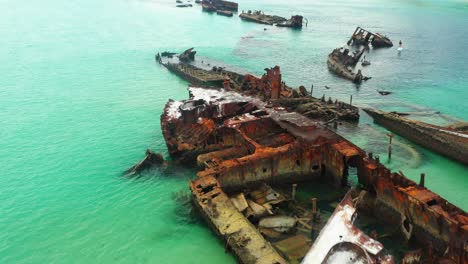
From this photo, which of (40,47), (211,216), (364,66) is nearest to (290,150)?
(211,216)

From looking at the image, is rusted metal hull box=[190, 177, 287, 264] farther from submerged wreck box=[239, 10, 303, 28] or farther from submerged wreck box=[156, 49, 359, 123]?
submerged wreck box=[239, 10, 303, 28]

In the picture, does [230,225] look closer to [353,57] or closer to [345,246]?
[345,246]

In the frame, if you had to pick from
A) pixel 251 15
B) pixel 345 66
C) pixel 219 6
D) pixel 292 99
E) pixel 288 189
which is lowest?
pixel 288 189

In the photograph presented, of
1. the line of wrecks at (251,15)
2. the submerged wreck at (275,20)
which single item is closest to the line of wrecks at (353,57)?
the submerged wreck at (275,20)

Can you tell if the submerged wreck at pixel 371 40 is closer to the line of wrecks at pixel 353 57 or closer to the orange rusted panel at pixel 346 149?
the line of wrecks at pixel 353 57

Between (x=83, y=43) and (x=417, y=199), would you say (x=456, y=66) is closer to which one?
(x=417, y=199)

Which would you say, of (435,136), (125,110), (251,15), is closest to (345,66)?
(435,136)
